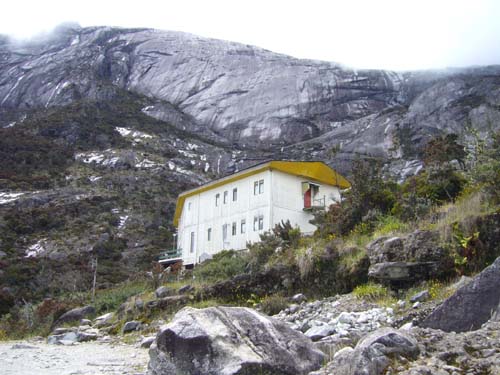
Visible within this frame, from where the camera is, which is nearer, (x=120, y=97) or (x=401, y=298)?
(x=401, y=298)

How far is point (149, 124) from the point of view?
114 meters

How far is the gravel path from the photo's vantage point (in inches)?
388

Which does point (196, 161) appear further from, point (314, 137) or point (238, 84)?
point (238, 84)

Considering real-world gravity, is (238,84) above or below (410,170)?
above

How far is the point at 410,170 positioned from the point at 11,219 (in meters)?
49.3

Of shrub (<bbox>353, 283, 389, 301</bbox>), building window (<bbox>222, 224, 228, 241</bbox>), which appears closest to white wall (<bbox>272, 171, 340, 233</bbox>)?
building window (<bbox>222, 224, 228, 241</bbox>)

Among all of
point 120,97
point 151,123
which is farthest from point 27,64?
point 151,123

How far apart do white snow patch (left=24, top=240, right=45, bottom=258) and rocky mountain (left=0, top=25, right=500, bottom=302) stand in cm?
16

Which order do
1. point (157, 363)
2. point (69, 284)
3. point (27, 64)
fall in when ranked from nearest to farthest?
1. point (157, 363)
2. point (69, 284)
3. point (27, 64)

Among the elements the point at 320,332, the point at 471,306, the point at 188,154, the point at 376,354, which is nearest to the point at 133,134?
the point at 188,154

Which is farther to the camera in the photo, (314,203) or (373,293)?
(314,203)

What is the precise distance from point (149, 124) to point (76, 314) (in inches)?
3664

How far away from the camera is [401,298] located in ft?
39.2

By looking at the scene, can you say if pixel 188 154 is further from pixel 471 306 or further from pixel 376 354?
pixel 376 354
